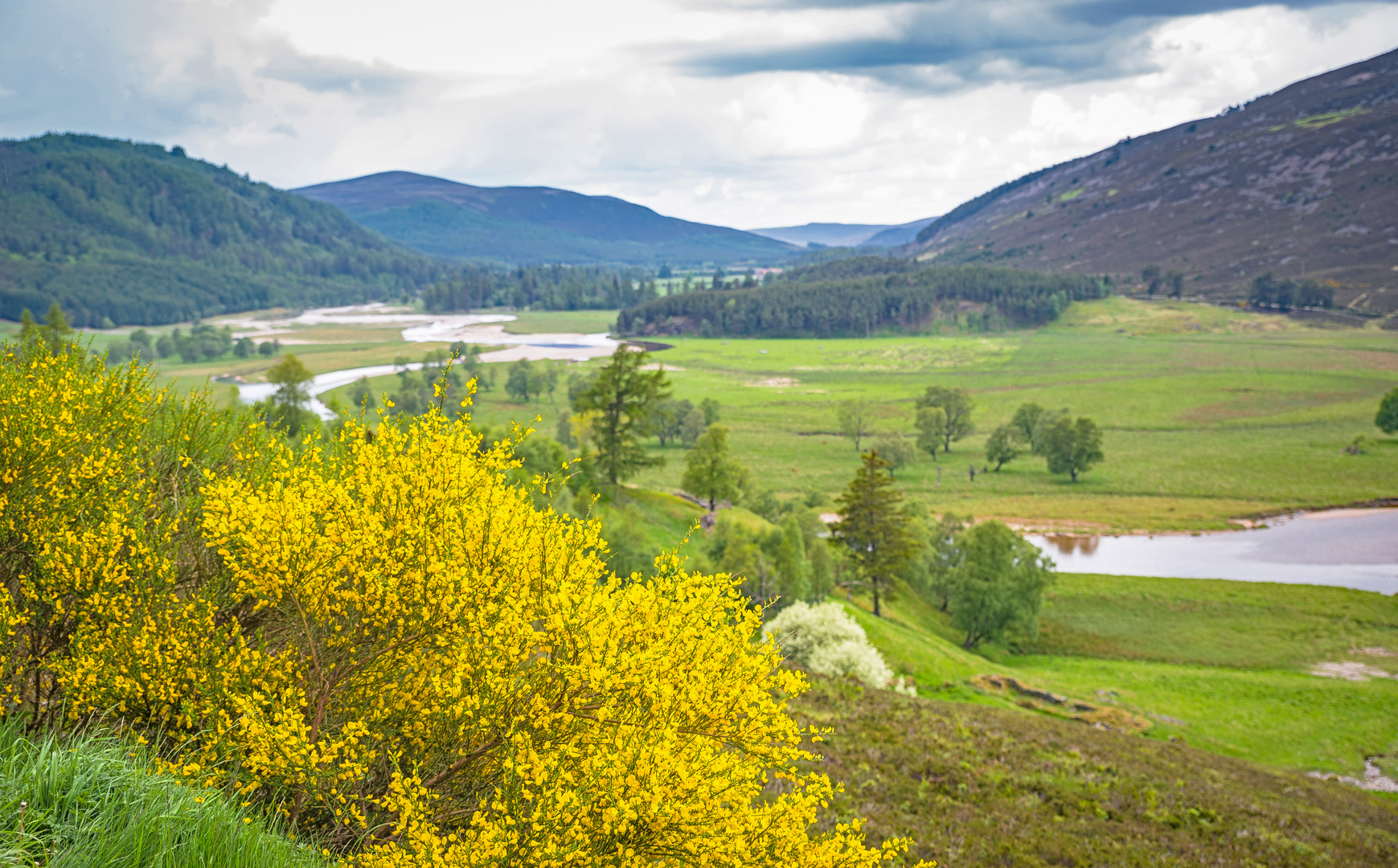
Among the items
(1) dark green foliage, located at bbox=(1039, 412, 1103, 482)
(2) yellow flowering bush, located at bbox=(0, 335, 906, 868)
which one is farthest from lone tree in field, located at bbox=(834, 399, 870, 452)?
(2) yellow flowering bush, located at bbox=(0, 335, 906, 868)

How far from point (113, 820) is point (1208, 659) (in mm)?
52743

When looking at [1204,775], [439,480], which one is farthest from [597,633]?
[1204,775]

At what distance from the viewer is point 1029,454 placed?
100 metres

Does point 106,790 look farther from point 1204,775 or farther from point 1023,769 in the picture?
point 1204,775

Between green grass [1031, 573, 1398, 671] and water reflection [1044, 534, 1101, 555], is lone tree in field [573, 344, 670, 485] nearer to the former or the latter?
green grass [1031, 573, 1398, 671]

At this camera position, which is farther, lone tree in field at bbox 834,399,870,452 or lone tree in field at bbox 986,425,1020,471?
lone tree in field at bbox 834,399,870,452

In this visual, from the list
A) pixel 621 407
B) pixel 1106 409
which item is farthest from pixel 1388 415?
pixel 621 407

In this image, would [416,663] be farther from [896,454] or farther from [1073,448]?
[1073,448]

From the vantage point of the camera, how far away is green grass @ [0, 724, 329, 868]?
5586mm

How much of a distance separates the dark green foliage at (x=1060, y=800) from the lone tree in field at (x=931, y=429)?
3007 inches

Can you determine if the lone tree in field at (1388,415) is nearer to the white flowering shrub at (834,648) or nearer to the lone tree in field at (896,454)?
the lone tree in field at (896,454)

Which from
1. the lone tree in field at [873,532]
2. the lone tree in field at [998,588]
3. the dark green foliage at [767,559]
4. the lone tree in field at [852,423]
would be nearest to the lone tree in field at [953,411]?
the lone tree in field at [852,423]

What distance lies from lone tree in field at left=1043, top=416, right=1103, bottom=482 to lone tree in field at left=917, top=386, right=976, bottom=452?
48.5 feet

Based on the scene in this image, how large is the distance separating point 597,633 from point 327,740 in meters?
3.09
